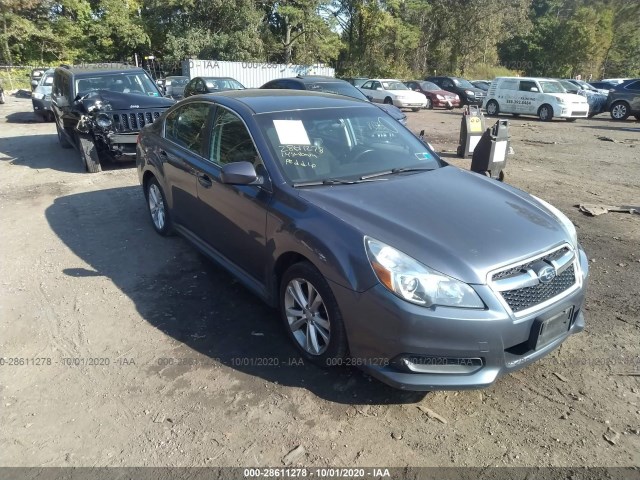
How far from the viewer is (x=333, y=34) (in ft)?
135

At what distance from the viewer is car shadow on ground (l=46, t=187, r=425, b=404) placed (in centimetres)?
315

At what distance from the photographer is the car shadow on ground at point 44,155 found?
383 inches

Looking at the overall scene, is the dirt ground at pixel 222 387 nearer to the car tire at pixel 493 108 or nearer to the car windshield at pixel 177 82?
the car windshield at pixel 177 82

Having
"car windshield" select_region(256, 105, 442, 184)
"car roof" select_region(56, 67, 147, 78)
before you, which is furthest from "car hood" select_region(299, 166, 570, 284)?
"car roof" select_region(56, 67, 147, 78)

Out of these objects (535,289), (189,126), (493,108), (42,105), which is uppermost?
(189,126)

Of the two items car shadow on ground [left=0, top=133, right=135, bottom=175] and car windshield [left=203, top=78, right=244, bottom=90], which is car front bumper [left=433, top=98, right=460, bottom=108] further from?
car shadow on ground [left=0, top=133, right=135, bottom=175]

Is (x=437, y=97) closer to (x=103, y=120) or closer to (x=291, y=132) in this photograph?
(x=103, y=120)

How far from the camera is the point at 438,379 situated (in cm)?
268

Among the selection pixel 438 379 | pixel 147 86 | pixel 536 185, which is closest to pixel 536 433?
pixel 438 379

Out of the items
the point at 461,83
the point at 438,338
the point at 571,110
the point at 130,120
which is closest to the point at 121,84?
the point at 130,120

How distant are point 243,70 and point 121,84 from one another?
A: 2176 cm

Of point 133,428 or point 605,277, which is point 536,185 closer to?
point 605,277

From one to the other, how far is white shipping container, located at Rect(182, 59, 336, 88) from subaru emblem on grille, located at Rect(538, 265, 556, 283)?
91.0ft

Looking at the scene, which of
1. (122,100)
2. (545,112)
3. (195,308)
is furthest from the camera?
(545,112)
